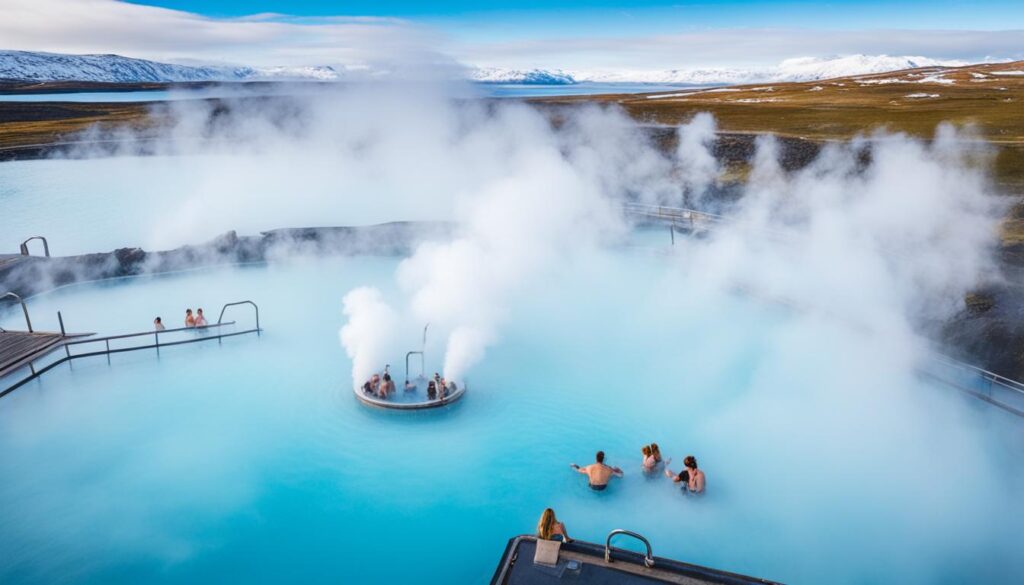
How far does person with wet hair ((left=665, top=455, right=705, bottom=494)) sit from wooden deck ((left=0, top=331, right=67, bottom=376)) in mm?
8383

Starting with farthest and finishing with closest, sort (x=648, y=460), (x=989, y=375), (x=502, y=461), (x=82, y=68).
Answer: (x=82, y=68)
(x=989, y=375)
(x=502, y=461)
(x=648, y=460)

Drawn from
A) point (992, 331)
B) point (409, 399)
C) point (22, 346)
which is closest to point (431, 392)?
point (409, 399)

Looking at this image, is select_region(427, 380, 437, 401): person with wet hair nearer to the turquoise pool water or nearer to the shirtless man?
the turquoise pool water

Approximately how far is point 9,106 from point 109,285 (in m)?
49.6

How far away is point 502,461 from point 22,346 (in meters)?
6.85

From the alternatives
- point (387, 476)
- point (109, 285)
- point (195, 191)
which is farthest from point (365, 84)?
point (387, 476)

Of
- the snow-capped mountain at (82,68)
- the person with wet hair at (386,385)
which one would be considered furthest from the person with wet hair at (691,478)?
the snow-capped mountain at (82,68)

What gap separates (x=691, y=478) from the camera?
6.84m

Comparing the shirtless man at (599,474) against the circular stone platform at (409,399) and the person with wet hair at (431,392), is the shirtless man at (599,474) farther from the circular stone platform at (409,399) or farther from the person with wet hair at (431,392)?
the person with wet hair at (431,392)

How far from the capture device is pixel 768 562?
6.01 m

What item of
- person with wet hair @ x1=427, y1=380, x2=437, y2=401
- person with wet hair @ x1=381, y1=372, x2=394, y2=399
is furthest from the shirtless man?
person with wet hair @ x1=381, y1=372, x2=394, y2=399

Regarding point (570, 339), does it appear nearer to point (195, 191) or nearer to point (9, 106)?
point (195, 191)

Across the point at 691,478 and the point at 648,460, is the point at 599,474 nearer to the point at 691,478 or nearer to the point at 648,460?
the point at 648,460

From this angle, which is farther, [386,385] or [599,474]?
[386,385]
